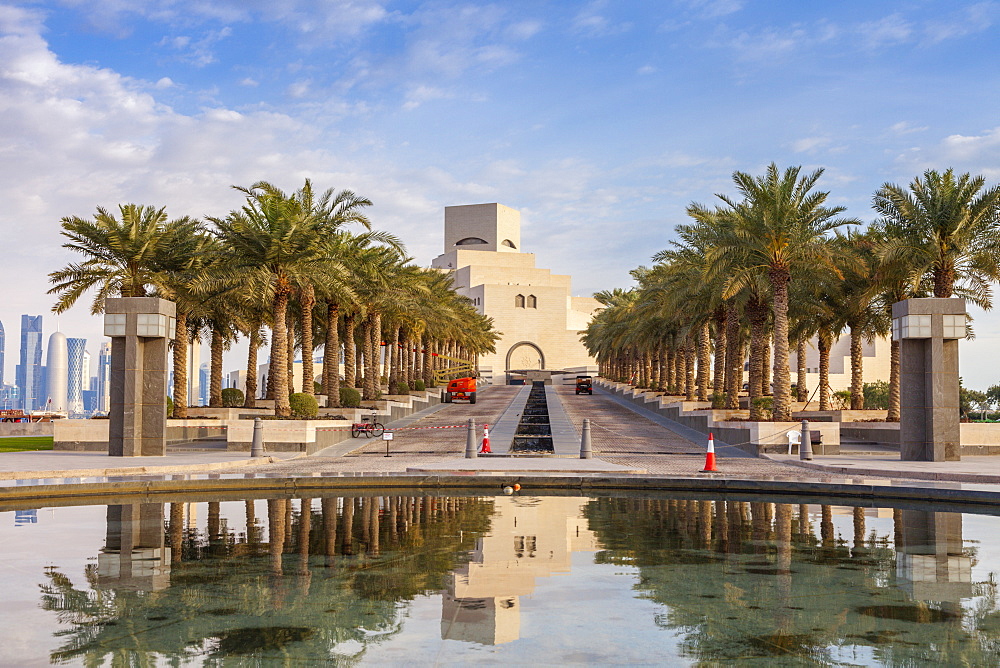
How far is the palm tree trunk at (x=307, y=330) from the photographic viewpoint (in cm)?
2886

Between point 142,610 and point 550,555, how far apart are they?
397 cm

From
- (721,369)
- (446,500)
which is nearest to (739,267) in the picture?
(721,369)

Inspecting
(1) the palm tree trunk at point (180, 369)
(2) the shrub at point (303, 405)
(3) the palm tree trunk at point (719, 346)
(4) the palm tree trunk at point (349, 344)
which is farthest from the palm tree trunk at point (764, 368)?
(1) the palm tree trunk at point (180, 369)

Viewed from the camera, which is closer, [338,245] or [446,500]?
[446,500]

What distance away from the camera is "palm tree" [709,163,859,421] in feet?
86.6

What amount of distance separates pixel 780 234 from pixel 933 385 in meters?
6.40

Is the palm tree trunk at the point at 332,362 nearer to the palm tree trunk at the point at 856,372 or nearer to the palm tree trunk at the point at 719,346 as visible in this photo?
the palm tree trunk at the point at 719,346

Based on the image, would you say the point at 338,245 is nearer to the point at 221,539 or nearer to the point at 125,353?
the point at 125,353

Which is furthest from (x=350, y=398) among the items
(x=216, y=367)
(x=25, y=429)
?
(x=25, y=429)

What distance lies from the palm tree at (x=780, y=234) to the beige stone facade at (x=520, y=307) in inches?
3689

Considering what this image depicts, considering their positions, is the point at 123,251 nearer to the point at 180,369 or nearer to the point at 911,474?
the point at 180,369

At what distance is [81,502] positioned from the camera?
45.4 feet

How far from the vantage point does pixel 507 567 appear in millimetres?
8367

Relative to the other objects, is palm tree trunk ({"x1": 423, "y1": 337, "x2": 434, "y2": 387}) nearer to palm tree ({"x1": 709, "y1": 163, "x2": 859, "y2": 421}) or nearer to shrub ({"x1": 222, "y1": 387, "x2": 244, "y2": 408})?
shrub ({"x1": 222, "y1": 387, "x2": 244, "y2": 408})
